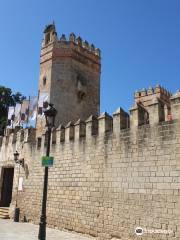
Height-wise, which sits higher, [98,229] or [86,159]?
[86,159]

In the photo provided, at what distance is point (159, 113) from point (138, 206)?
240 cm

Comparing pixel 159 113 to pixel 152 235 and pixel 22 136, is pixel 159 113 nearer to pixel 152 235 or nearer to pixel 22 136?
pixel 152 235

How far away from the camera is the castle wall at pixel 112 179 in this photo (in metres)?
7.40

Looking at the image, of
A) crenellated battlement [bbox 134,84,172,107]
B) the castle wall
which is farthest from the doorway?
crenellated battlement [bbox 134,84,172,107]

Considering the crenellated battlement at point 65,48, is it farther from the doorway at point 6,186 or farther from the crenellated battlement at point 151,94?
the doorway at point 6,186

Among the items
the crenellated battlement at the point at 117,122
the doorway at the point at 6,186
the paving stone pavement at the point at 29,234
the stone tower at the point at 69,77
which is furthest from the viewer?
the stone tower at the point at 69,77

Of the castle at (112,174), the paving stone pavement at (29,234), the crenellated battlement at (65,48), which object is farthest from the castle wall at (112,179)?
the crenellated battlement at (65,48)

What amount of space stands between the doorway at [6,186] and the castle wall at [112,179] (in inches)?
150

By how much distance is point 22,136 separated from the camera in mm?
14719

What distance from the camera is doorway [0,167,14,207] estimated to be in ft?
52.6

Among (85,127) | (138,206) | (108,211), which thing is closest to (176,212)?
(138,206)

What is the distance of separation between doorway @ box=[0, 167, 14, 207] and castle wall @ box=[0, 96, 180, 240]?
12.5 ft

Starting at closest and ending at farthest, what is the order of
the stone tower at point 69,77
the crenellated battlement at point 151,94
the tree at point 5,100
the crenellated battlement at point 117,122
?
the crenellated battlement at point 117,122 < the stone tower at point 69,77 < the crenellated battlement at point 151,94 < the tree at point 5,100

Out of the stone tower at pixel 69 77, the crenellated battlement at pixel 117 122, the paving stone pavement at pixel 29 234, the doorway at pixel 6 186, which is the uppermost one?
the stone tower at pixel 69 77
